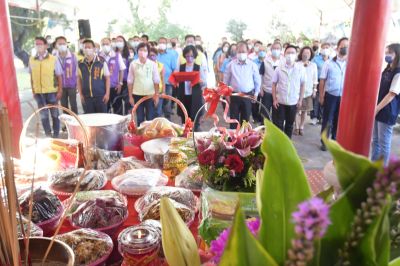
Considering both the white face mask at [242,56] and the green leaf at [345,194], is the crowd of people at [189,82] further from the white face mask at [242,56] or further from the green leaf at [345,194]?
the green leaf at [345,194]

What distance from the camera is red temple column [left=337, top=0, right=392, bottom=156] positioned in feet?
6.19

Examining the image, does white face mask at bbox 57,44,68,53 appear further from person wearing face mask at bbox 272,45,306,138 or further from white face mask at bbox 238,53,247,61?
person wearing face mask at bbox 272,45,306,138

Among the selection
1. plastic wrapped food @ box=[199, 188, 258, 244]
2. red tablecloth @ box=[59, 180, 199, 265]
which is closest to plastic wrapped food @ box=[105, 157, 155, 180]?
red tablecloth @ box=[59, 180, 199, 265]

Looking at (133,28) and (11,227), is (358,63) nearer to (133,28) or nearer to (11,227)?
(11,227)

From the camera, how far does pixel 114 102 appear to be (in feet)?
16.6

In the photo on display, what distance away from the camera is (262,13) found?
1622 cm

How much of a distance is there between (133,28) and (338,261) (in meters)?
17.3

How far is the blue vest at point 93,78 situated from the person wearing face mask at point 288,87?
2046 mm

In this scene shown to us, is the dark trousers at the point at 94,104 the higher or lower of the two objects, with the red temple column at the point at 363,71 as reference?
lower

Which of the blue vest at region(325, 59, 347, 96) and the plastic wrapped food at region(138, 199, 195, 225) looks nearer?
the plastic wrapped food at region(138, 199, 195, 225)

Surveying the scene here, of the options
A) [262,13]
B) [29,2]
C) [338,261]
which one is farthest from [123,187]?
[262,13]

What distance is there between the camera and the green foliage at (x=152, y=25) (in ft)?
53.5

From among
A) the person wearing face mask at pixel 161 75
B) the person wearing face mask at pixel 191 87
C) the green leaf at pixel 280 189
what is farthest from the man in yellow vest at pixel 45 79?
the green leaf at pixel 280 189

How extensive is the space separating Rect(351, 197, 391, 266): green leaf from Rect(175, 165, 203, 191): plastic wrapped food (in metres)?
0.95
